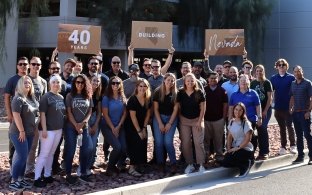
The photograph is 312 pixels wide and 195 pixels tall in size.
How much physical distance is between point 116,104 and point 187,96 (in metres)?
1.30

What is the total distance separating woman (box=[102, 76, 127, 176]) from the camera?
7.89m

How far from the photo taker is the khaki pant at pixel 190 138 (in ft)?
27.5

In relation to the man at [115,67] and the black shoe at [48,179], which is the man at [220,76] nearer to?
the man at [115,67]

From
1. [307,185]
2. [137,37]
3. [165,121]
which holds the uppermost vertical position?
[137,37]

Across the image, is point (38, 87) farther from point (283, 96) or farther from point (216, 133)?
point (283, 96)

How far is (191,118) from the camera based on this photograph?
27.4ft

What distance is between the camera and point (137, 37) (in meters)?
13.0

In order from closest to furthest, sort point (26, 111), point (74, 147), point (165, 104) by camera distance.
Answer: point (26, 111) < point (74, 147) < point (165, 104)

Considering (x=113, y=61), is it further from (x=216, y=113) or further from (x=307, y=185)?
(x=307, y=185)

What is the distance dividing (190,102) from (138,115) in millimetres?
957

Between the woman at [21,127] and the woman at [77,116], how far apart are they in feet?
1.85

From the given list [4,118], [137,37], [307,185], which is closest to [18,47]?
[4,118]

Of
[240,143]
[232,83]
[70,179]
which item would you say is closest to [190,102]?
[240,143]

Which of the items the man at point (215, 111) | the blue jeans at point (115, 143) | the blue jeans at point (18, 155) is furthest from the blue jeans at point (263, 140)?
the blue jeans at point (18, 155)
